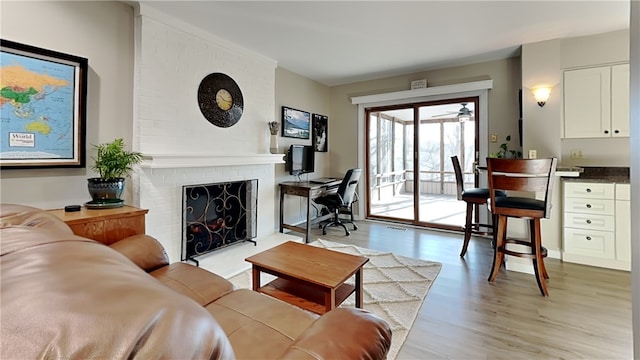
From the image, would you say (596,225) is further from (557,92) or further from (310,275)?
(310,275)

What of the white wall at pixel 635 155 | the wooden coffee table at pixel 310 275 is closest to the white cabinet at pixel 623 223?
the white wall at pixel 635 155

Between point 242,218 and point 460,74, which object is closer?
point 242,218

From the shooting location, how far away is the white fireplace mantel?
98.3 inches

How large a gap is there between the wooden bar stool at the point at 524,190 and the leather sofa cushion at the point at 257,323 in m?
2.17

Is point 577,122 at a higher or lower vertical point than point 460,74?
lower

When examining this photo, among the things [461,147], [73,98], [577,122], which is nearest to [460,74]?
[461,147]

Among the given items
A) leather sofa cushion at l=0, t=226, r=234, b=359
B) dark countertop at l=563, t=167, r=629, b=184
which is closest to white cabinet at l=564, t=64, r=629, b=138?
dark countertop at l=563, t=167, r=629, b=184

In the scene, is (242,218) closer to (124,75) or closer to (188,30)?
(124,75)

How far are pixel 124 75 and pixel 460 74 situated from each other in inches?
169

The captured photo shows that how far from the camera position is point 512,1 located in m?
2.47

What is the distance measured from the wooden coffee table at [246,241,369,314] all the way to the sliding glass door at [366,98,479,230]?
3.14 metres

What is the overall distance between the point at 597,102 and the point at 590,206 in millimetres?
1206

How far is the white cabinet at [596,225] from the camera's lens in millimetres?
2822

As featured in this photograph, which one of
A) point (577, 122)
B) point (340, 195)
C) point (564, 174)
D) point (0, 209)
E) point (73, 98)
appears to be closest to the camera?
point (0, 209)
